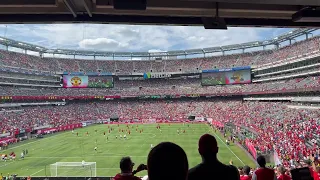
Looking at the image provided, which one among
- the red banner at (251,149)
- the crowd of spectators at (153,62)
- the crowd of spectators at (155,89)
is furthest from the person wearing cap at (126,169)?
the crowd of spectators at (153,62)

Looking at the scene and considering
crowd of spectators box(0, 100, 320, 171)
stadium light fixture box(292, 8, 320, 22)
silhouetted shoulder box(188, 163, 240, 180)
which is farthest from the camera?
crowd of spectators box(0, 100, 320, 171)

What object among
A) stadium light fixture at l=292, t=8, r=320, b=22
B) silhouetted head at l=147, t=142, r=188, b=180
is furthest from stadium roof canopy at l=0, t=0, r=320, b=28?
silhouetted head at l=147, t=142, r=188, b=180

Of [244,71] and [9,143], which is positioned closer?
[9,143]

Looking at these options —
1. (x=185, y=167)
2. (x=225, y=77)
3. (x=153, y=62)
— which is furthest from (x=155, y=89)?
(x=185, y=167)

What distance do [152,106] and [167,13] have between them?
73.3 metres

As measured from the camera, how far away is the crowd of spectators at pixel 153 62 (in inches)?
2655

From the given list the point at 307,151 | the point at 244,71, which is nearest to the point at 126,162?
the point at 307,151

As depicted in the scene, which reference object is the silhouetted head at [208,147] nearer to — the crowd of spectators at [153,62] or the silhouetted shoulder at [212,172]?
the silhouetted shoulder at [212,172]

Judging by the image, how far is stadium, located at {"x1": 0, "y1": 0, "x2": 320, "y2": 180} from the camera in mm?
27594

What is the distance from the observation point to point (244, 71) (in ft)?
251

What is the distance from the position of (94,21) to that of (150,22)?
1261mm

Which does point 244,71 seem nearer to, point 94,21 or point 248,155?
point 248,155

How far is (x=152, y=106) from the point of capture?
79.1 meters

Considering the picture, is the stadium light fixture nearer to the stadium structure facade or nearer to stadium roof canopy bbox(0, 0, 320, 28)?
stadium roof canopy bbox(0, 0, 320, 28)
